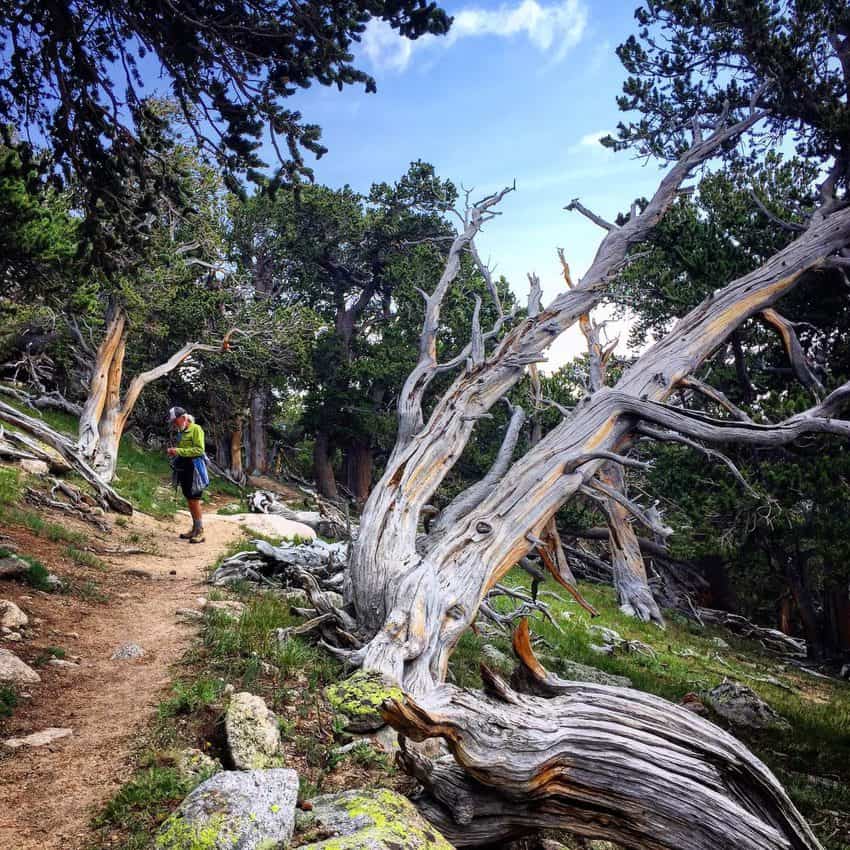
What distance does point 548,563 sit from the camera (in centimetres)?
676

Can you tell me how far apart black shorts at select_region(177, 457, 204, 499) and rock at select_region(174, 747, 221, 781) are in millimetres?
7974

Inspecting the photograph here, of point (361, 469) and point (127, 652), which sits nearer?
point (127, 652)

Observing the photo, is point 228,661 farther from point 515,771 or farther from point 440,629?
point 515,771

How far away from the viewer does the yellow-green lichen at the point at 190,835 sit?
7.66 feet

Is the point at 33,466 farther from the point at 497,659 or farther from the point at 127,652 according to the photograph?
the point at 497,659

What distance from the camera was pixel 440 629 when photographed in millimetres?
5297

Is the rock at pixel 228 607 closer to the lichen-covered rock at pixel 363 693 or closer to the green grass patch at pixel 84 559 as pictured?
the green grass patch at pixel 84 559

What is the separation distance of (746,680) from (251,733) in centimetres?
1048

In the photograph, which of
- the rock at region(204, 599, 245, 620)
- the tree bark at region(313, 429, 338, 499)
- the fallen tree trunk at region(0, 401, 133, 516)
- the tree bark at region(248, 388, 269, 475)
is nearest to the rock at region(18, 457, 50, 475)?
the fallen tree trunk at region(0, 401, 133, 516)

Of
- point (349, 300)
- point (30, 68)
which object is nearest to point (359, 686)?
point (30, 68)

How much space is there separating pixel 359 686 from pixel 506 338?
610 cm

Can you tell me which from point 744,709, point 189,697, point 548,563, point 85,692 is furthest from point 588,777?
point 744,709

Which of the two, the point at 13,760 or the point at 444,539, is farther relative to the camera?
the point at 444,539

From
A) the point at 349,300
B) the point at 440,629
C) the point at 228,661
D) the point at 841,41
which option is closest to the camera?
the point at 228,661
